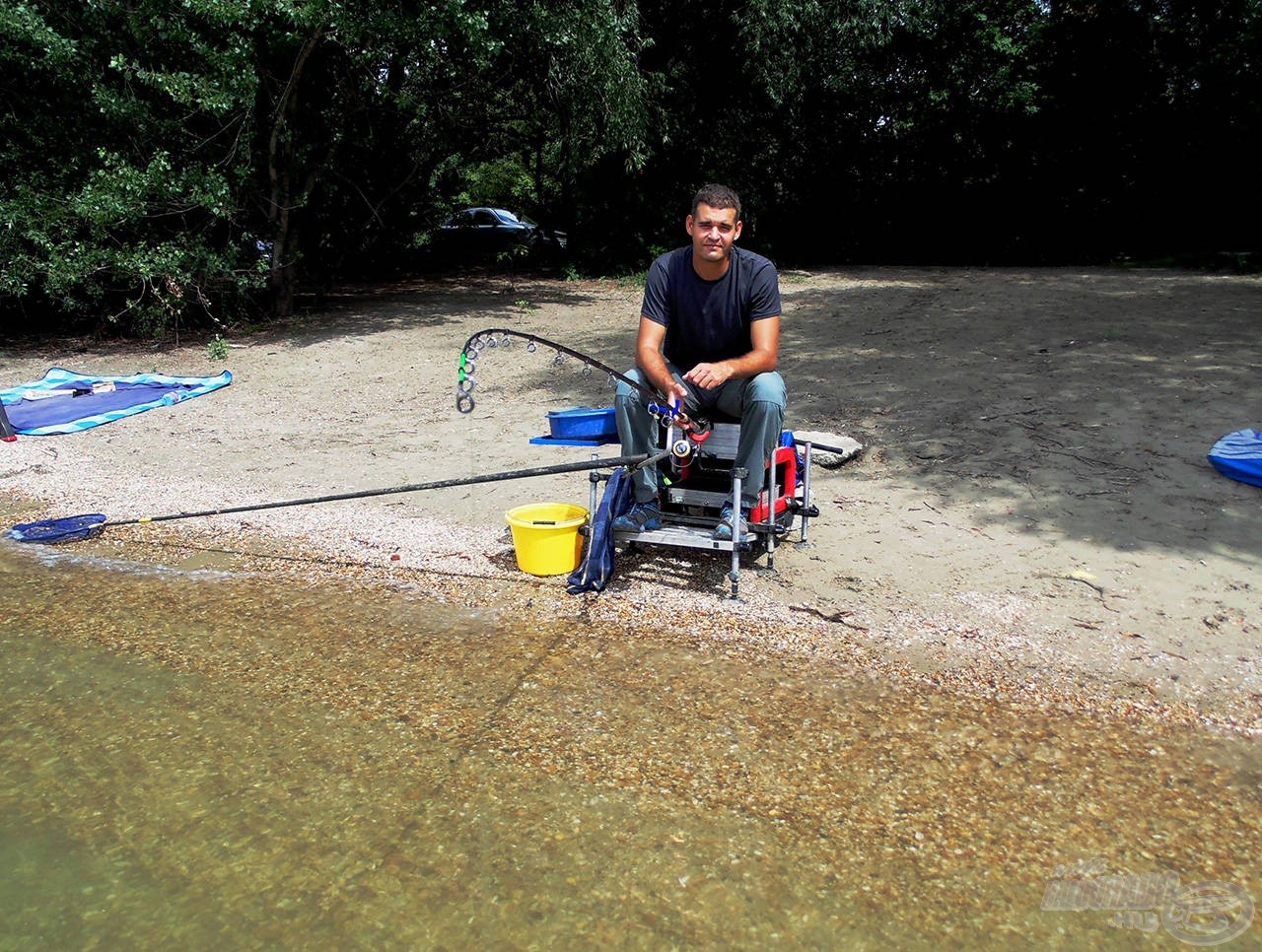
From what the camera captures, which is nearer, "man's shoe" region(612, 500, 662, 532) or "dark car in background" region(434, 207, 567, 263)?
"man's shoe" region(612, 500, 662, 532)

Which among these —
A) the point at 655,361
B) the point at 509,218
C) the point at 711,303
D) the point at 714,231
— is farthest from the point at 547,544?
the point at 509,218

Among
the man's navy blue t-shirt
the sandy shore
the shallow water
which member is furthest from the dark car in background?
the shallow water

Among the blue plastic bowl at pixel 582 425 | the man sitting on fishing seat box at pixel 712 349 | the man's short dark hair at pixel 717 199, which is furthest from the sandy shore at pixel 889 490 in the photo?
the man's short dark hair at pixel 717 199

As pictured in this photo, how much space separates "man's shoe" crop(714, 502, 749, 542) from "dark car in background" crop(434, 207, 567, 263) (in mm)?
14095

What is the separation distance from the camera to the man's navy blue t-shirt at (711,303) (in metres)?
4.43

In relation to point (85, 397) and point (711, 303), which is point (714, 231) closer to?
point (711, 303)

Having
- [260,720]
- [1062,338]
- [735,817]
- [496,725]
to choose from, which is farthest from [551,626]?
[1062,338]

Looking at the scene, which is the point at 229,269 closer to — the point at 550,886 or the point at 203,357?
the point at 203,357

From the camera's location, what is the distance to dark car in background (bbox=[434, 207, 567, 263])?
18.1m

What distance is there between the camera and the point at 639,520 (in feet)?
14.4

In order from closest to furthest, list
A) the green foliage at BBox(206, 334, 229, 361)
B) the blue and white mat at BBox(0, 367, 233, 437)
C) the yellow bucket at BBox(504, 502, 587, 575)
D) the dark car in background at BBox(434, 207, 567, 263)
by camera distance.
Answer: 1. the yellow bucket at BBox(504, 502, 587, 575)
2. the blue and white mat at BBox(0, 367, 233, 437)
3. the green foliage at BBox(206, 334, 229, 361)
4. the dark car in background at BBox(434, 207, 567, 263)

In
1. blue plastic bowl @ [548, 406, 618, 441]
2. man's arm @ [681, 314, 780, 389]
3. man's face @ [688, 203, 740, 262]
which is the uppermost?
man's face @ [688, 203, 740, 262]

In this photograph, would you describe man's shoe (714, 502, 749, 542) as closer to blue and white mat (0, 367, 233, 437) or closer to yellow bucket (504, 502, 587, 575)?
yellow bucket (504, 502, 587, 575)

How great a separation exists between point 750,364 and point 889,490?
1549 millimetres
